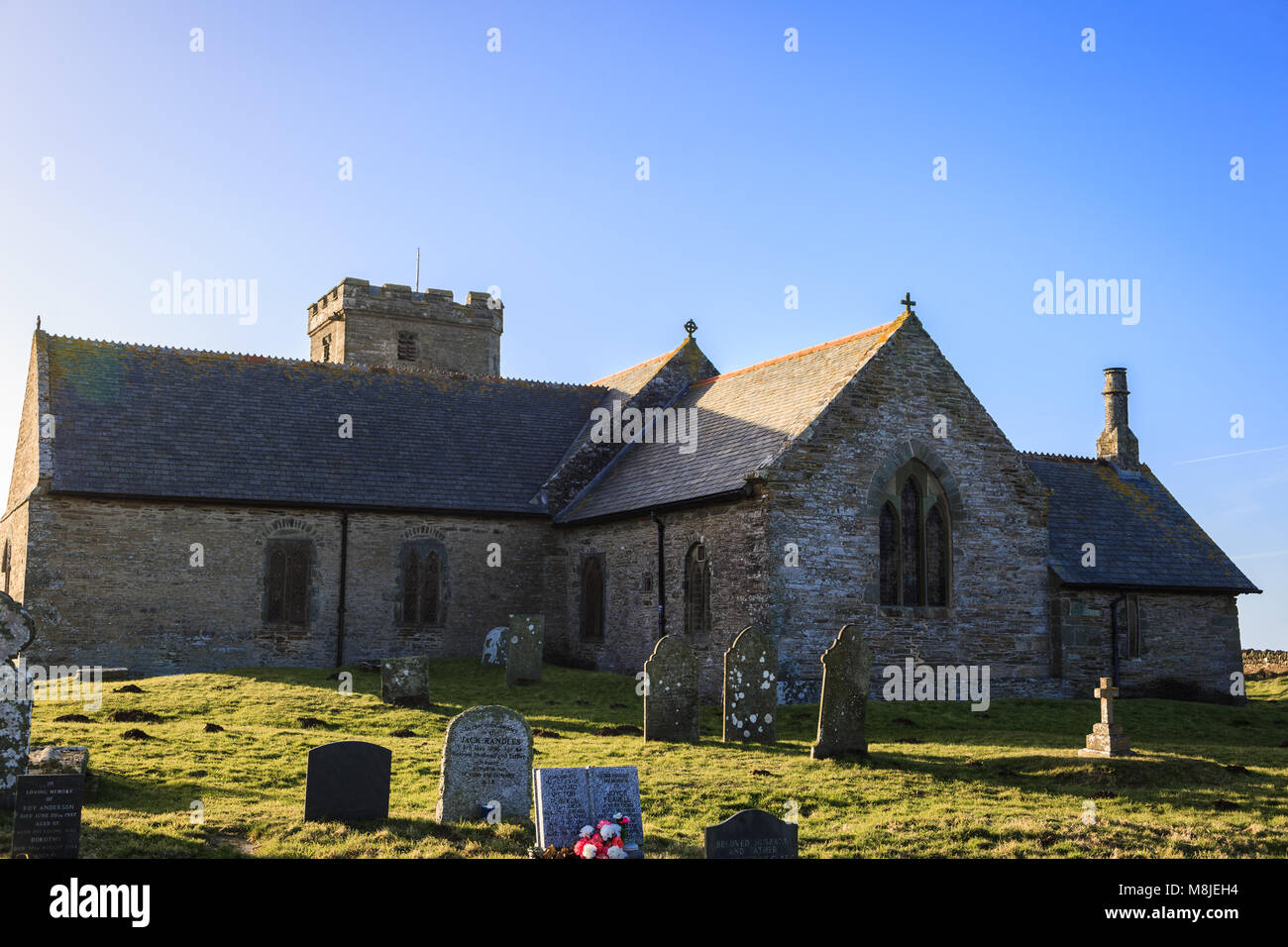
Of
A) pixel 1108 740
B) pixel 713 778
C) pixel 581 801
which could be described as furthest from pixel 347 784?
pixel 1108 740

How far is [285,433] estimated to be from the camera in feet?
95.4

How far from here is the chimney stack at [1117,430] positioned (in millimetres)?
33688

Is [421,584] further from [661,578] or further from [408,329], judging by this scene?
[408,329]

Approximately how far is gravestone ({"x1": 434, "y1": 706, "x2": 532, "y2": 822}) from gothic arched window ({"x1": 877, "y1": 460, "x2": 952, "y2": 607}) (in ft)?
41.7

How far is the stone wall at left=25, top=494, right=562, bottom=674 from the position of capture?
24906 millimetres

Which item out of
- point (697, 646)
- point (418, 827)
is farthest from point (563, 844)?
point (697, 646)

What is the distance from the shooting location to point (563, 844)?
10.7 m

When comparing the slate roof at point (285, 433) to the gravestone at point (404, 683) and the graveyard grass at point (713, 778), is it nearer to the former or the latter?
the graveyard grass at point (713, 778)

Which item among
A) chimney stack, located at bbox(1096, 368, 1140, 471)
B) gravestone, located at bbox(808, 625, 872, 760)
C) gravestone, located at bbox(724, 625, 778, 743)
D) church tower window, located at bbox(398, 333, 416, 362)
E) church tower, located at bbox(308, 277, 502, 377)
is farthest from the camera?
church tower window, located at bbox(398, 333, 416, 362)

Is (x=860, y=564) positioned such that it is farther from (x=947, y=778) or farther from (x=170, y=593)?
(x=170, y=593)

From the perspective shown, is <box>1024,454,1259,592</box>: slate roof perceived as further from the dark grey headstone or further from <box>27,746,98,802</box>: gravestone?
<box>27,746,98,802</box>: gravestone

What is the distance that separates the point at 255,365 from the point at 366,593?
8101 mm

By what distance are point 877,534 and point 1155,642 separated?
10000 millimetres

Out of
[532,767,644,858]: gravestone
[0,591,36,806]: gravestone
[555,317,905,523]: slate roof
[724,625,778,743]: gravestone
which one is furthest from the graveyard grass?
[555,317,905,523]: slate roof
